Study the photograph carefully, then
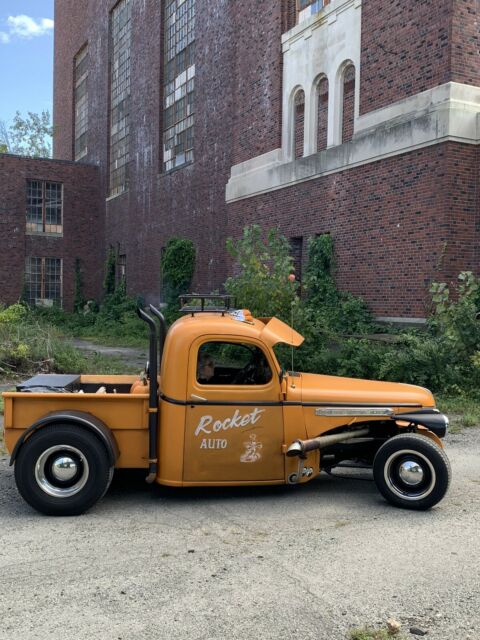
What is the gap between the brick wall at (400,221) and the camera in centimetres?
1317

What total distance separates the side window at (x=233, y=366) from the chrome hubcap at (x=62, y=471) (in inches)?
48.2

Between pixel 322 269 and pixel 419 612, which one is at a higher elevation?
pixel 322 269

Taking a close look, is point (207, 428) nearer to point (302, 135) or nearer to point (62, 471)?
point (62, 471)

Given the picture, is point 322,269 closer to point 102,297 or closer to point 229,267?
point 229,267

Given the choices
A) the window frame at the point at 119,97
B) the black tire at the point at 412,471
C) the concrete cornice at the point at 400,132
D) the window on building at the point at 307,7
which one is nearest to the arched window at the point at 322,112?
the concrete cornice at the point at 400,132

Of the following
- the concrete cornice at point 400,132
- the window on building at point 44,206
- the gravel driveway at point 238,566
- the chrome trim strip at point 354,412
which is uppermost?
the window on building at point 44,206

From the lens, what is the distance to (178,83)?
26344mm

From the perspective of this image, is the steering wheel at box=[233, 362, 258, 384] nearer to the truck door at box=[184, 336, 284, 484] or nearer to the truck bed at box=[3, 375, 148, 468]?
the truck door at box=[184, 336, 284, 484]

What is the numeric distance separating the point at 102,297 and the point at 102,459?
102 feet

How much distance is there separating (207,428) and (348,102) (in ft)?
43.3

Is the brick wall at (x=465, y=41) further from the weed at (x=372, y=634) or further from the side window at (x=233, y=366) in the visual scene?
the weed at (x=372, y=634)

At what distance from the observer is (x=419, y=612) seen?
12.4ft

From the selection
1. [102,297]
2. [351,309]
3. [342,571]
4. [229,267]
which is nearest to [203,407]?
[342,571]

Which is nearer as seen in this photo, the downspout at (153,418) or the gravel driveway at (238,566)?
the gravel driveway at (238,566)
